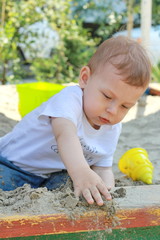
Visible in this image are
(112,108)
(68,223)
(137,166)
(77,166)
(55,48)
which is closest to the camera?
(68,223)

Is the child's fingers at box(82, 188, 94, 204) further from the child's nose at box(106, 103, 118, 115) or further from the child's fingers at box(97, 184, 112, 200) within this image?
the child's nose at box(106, 103, 118, 115)

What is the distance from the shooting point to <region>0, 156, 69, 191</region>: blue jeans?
1872 millimetres

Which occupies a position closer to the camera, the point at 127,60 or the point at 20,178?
the point at 127,60

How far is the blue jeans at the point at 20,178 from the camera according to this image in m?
1.87

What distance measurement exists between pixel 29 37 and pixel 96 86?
16.2ft

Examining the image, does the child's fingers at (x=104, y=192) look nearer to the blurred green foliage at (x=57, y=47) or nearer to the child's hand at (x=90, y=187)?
the child's hand at (x=90, y=187)

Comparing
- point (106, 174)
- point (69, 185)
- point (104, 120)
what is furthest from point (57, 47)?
point (69, 185)

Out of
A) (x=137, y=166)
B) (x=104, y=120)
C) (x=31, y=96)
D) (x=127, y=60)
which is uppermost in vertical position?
(x=127, y=60)

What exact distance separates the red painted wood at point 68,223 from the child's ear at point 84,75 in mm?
702

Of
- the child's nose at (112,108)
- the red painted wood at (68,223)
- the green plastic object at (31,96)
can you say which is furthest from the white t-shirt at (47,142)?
the green plastic object at (31,96)

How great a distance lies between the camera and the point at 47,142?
1.86 m

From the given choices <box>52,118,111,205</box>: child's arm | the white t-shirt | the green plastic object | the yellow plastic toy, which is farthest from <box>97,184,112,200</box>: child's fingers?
the green plastic object

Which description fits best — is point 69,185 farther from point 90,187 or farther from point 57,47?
point 57,47

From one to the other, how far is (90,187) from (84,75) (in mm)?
642
